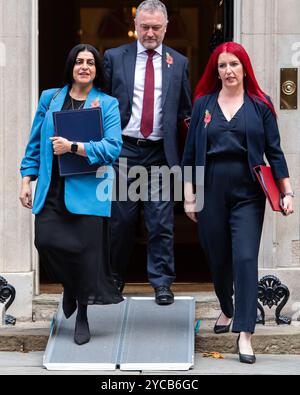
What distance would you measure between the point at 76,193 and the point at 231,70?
1289 millimetres

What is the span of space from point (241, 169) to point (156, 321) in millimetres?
1302

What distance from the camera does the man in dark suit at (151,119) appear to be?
305 inches

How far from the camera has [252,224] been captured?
7129mm

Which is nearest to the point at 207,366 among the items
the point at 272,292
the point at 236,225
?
the point at 236,225

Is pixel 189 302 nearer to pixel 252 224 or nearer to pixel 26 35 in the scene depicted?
pixel 252 224

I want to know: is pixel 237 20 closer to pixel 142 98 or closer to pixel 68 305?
pixel 142 98

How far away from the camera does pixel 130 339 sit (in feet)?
24.2

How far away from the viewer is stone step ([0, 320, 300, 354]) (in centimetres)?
764

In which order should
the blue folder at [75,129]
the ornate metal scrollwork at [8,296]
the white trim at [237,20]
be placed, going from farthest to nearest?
the white trim at [237,20] → the ornate metal scrollwork at [8,296] → the blue folder at [75,129]

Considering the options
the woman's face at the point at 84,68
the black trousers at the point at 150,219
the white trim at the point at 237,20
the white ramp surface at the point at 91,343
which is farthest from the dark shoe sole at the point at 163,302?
the white trim at the point at 237,20

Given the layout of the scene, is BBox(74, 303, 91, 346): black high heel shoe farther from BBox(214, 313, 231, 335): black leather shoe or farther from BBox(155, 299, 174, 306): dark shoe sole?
BBox(214, 313, 231, 335): black leather shoe

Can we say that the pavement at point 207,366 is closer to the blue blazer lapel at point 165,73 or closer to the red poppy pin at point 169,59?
the blue blazer lapel at point 165,73

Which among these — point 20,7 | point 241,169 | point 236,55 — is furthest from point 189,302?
point 20,7
